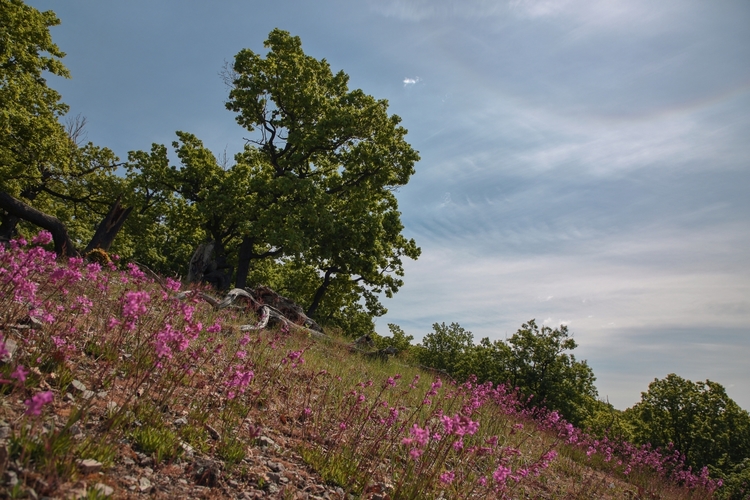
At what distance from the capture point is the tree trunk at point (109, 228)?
24928 mm

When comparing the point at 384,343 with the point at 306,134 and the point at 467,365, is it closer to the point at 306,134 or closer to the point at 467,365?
the point at 467,365

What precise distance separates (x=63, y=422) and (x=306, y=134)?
24.8 m

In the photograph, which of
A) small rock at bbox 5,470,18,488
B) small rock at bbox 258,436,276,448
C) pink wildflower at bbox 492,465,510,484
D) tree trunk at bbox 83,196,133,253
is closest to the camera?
small rock at bbox 5,470,18,488

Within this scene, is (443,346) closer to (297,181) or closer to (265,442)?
(297,181)

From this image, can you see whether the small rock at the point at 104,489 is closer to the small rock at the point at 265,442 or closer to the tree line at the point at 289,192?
the small rock at the point at 265,442

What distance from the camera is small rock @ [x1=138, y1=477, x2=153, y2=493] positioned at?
3346mm

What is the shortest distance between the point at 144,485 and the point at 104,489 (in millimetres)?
440

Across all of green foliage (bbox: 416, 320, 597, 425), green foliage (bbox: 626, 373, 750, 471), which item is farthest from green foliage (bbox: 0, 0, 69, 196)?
green foliage (bbox: 626, 373, 750, 471)

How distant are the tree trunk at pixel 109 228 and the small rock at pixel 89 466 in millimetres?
26346

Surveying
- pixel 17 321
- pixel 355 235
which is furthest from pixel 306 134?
pixel 17 321

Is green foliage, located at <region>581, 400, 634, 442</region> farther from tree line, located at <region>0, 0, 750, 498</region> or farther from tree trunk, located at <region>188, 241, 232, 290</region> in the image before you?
tree trunk, located at <region>188, 241, 232, 290</region>

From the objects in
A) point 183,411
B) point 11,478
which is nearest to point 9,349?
point 11,478

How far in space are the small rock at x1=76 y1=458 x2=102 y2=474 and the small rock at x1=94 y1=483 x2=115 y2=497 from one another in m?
0.20

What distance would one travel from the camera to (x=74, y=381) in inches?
177
